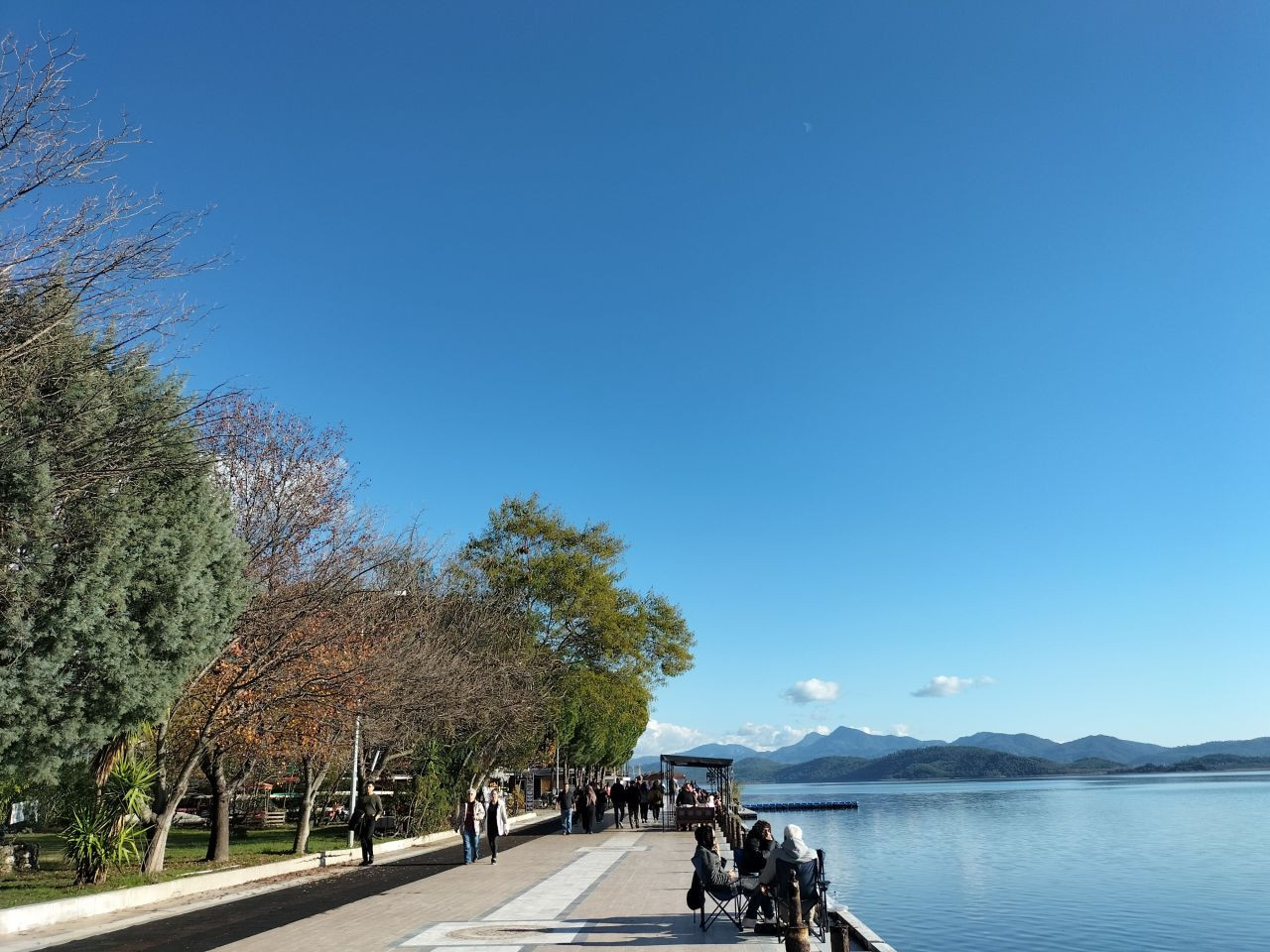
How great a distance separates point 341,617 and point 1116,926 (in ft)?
65.4

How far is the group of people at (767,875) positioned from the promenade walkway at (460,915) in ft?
1.56

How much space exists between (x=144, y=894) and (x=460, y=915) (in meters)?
5.59

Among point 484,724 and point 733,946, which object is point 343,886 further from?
point 484,724

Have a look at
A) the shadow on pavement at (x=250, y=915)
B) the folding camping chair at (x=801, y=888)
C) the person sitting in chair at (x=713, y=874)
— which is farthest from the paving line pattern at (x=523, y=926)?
the shadow on pavement at (x=250, y=915)

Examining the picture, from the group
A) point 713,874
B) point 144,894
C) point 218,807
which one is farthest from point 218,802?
point 713,874

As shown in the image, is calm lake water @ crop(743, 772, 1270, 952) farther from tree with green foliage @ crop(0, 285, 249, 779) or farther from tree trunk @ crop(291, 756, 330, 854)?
tree with green foliage @ crop(0, 285, 249, 779)

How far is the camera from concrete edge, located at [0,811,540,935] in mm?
13281

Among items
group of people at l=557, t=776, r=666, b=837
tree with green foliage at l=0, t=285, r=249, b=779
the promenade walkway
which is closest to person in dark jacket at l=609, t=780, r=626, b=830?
group of people at l=557, t=776, r=666, b=837

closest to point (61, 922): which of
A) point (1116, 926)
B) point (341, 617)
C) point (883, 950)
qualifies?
point (341, 617)

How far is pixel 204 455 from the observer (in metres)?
16.9

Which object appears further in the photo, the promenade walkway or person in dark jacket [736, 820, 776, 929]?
person in dark jacket [736, 820, 776, 929]

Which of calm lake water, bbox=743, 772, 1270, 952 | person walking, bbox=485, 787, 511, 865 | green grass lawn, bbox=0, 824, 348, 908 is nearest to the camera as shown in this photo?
green grass lawn, bbox=0, 824, 348, 908

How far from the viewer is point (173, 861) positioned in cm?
2269

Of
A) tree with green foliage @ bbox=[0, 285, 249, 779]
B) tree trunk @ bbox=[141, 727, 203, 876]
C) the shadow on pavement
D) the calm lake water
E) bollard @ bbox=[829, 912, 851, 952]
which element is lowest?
the calm lake water
